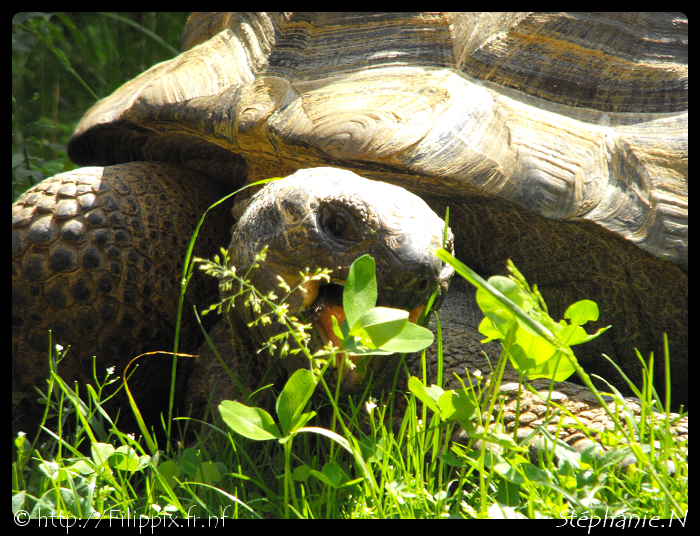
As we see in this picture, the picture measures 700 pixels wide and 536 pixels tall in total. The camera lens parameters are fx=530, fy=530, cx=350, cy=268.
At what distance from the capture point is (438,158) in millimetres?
1348

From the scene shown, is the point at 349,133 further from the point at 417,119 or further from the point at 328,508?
the point at 328,508

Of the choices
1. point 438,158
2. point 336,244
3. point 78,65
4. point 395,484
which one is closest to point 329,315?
point 336,244

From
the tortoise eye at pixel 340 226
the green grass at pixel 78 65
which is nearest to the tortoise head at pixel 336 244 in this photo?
the tortoise eye at pixel 340 226

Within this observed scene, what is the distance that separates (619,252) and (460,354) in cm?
56

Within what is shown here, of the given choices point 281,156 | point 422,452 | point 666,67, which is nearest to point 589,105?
point 666,67

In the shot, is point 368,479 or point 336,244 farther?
point 336,244

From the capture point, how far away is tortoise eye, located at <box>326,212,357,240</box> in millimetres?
1127

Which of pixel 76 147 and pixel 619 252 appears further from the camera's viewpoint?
pixel 76 147

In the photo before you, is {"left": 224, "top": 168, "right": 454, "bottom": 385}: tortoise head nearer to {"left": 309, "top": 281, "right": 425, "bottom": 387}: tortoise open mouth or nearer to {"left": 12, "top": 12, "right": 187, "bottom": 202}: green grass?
{"left": 309, "top": 281, "right": 425, "bottom": 387}: tortoise open mouth

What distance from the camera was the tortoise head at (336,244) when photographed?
108 cm

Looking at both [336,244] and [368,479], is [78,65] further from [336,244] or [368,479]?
[368,479]

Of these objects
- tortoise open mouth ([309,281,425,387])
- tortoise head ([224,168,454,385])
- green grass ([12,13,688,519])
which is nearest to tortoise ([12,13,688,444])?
A: tortoise head ([224,168,454,385])

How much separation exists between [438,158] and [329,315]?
53 centimetres

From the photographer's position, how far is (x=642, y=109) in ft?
5.21
